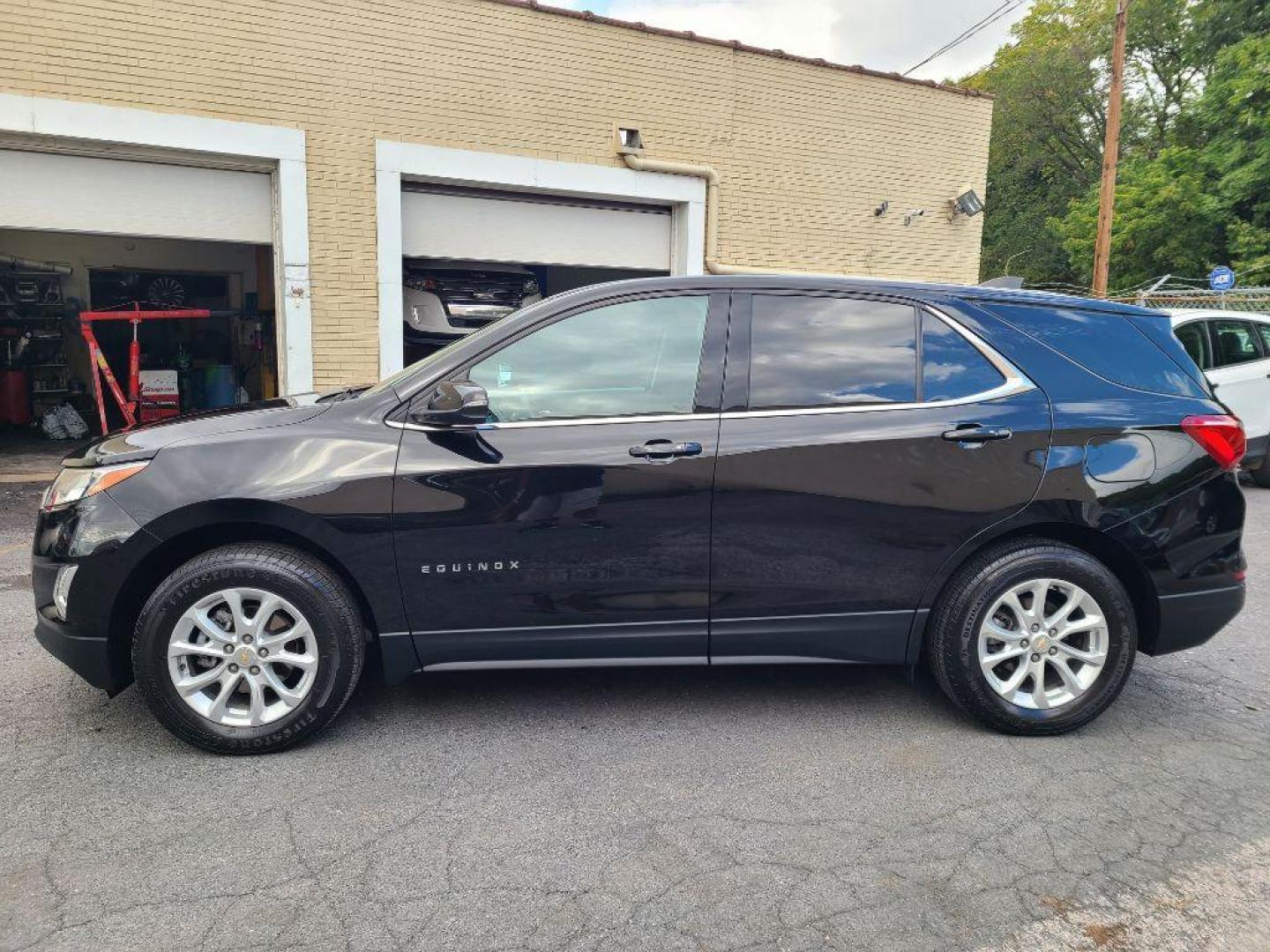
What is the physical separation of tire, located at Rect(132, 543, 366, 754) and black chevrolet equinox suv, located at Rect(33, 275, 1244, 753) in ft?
0.04

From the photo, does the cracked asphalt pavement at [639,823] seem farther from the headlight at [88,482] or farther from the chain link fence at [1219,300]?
the chain link fence at [1219,300]

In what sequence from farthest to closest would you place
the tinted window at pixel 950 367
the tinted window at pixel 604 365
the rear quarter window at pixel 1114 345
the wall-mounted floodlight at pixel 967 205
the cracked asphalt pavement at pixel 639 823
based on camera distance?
the wall-mounted floodlight at pixel 967 205
the rear quarter window at pixel 1114 345
the tinted window at pixel 950 367
the tinted window at pixel 604 365
the cracked asphalt pavement at pixel 639 823

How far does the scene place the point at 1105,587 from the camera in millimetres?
3443

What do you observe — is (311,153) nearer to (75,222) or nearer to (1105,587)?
(75,222)

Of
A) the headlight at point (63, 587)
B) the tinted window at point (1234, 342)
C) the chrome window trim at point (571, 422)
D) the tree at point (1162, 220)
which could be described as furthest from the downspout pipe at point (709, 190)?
the tree at point (1162, 220)

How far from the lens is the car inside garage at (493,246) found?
32.1ft

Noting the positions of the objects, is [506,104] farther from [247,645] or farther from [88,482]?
[247,645]

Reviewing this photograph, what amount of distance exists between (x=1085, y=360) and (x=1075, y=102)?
120ft

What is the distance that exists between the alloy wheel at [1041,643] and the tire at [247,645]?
98.1 inches

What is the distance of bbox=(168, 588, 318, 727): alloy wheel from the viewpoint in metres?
3.18

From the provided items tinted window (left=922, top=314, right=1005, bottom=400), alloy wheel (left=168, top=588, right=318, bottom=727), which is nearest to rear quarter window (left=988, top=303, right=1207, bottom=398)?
tinted window (left=922, top=314, right=1005, bottom=400)

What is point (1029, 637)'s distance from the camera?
344 centimetres

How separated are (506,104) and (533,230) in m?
1.40

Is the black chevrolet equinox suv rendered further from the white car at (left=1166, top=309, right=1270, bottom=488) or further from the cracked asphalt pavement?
the white car at (left=1166, top=309, right=1270, bottom=488)
